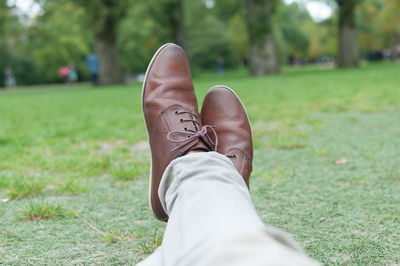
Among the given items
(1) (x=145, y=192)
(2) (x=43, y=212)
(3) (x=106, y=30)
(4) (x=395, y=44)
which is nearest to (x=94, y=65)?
(3) (x=106, y=30)

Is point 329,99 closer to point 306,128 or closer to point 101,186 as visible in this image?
point 306,128

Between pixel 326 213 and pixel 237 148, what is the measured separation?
1.57 feet

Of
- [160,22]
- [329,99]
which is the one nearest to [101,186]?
[329,99]

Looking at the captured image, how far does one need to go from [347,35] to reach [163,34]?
9.69m

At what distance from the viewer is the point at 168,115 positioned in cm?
185

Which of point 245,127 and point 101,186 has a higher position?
point 245,127

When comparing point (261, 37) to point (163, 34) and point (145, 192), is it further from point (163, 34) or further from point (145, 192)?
point (145, 192)

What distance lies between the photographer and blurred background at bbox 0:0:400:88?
661 inches

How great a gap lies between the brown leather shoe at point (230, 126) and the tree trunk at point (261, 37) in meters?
14.8

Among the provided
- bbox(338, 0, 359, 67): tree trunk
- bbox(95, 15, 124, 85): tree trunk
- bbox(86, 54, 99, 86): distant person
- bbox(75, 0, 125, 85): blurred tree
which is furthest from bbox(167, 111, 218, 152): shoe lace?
bbox(338, 0, 359, 67): tree trunk

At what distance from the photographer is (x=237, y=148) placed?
179cm

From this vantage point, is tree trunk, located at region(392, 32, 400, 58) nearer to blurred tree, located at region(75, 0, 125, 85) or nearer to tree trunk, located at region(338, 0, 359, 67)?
tree trunk, located at region(338, 0, 359, 67)

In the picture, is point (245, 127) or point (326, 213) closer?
point (326, 213)

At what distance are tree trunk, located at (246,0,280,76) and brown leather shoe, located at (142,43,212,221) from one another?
14.8m
